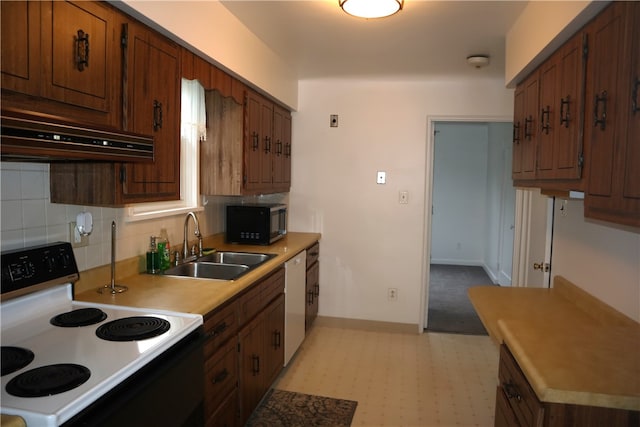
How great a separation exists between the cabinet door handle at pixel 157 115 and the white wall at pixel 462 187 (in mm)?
5728

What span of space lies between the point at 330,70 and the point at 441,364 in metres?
2.63

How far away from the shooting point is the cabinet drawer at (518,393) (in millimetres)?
1344

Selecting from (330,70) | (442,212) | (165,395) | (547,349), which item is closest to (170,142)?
(165,395)

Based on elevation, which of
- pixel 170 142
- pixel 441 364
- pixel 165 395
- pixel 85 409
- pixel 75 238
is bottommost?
pixel 441 364

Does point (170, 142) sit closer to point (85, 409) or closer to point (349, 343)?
point (85, 409)

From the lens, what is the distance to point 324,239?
423 cm

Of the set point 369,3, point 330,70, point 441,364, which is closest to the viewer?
point 369,3

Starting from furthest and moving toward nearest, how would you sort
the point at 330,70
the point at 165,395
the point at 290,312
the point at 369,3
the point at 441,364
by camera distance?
the point at 330,70
the point at 441,364
the point at 290,312
the point at 369,3
the point at 165,395

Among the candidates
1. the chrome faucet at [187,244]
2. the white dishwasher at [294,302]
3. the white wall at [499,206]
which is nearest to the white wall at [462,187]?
the white wall at [499,206]

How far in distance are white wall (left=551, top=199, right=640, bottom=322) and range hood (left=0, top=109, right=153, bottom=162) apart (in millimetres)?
1887

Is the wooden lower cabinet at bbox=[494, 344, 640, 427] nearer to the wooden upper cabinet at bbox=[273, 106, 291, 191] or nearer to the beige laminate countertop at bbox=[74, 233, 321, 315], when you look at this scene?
the beige laminate countertop at bbox=[74, 233, 321, 315]

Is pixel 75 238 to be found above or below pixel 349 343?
above

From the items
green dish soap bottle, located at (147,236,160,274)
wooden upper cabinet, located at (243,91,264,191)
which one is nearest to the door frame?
wooden upper cabinet, located at (243,91,264,191)

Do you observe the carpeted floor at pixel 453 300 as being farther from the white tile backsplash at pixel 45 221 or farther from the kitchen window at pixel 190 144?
the white tile backsplash at pixel 45 221
